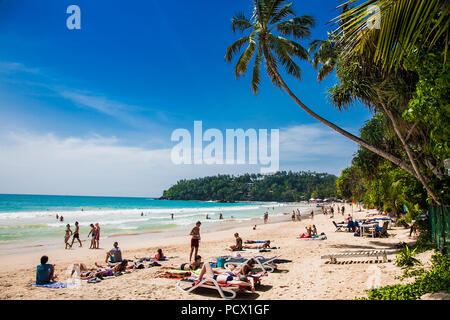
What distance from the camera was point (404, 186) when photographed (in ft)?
38.9

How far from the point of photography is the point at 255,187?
17538 cm

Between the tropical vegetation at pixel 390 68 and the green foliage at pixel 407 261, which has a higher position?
the tropical vegetation at pixel 390 68

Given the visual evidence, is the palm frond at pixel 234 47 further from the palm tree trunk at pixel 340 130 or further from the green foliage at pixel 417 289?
the green foliage at pixel 417 289

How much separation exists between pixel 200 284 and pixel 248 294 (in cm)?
113

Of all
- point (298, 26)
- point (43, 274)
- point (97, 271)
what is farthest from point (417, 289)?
point (298, 26)

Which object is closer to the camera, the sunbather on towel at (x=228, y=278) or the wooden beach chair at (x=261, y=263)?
the sunbather on towel at (x=228, y=278)

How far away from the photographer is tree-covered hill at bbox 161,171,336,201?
166m

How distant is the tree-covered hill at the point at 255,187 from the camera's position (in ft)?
546

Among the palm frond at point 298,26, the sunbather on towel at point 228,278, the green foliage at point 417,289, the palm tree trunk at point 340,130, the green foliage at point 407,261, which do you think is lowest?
the sunbather on towel at point 228,278

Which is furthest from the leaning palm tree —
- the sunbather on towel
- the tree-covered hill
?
the tree-covered hill

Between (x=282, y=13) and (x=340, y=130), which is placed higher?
(x=282, y=13)

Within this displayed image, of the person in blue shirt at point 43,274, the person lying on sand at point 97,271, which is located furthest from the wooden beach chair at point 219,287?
the person in blue shirt at point 43,274

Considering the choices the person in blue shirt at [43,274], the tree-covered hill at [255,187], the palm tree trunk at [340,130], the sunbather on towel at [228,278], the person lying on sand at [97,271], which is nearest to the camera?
the sunbather on towel at [228,278]

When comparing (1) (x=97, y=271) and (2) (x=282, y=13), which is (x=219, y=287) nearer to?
(1) (x=97, y=271)
